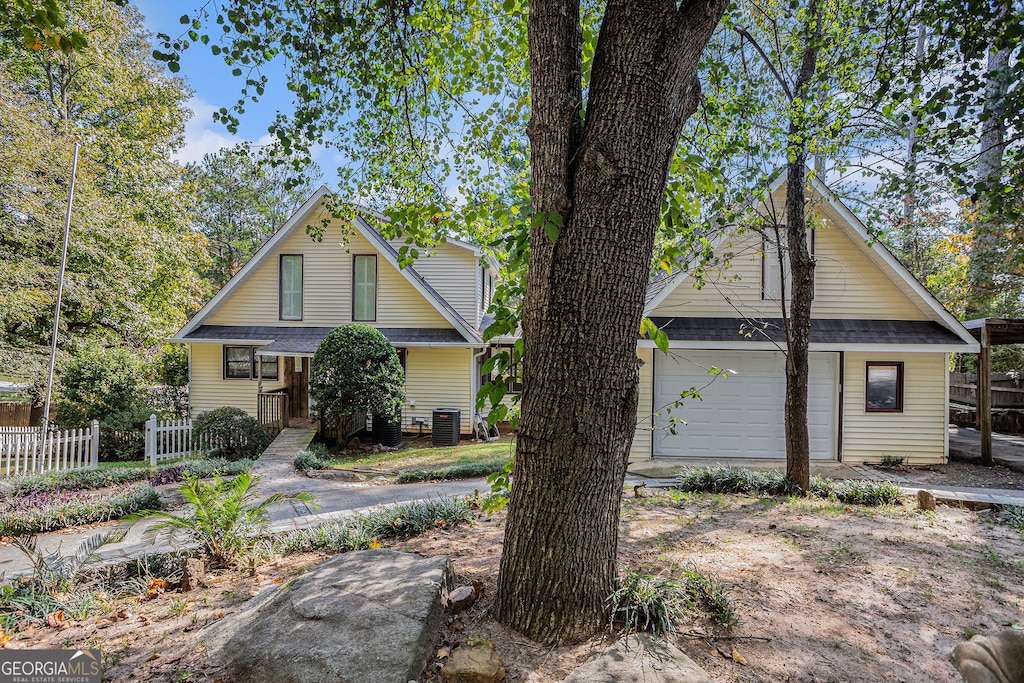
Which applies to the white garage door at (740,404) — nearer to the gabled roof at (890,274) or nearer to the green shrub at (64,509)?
the gabled roof at (890,274)

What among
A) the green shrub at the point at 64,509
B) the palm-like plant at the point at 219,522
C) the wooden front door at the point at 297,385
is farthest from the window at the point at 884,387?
the wooden front door at the point at 297,385

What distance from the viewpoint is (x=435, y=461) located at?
10812 mm

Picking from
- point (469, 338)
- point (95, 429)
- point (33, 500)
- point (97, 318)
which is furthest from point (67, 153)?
point (469, 338)

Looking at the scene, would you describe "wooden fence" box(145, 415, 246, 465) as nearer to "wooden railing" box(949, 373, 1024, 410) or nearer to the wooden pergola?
the wooden pergola

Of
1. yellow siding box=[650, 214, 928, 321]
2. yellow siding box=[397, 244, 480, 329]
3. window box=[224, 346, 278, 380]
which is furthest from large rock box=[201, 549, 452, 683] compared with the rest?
window box=[224, 346, 278, 380]

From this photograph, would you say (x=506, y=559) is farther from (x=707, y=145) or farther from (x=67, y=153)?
(x=67, y=153)

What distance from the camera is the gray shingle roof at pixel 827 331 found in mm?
10281

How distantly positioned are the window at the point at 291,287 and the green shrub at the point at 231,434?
12.7 ft

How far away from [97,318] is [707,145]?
1750 centimetres

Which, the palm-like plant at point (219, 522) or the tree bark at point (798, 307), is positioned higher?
the tree bark at point (798, 307)

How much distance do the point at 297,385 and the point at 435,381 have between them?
4.60 metres

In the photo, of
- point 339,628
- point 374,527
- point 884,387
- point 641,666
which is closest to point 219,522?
point 374,527

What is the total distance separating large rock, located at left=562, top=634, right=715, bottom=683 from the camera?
2.30 m

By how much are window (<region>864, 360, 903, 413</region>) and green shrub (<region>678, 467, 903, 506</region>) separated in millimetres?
4742
